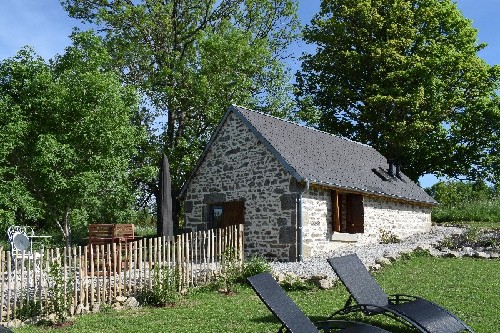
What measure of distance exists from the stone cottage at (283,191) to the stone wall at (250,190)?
0.09 ft

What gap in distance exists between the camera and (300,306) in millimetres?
8281

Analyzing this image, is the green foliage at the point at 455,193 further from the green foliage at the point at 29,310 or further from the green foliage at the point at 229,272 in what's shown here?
the green foliage at the point at 29,310

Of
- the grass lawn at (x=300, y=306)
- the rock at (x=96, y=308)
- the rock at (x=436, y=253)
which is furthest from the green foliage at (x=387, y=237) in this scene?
the rock at (x=96, y=308)

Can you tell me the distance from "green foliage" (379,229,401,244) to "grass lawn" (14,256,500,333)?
7.05m

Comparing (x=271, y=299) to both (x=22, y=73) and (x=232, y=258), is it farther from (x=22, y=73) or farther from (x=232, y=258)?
(x=22, y=73)

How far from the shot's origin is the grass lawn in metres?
7.04

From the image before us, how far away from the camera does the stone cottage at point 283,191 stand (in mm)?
14688

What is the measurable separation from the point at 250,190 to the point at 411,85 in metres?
17.0

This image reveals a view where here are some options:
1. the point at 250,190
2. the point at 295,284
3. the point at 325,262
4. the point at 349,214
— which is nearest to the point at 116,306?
the point at 295,284

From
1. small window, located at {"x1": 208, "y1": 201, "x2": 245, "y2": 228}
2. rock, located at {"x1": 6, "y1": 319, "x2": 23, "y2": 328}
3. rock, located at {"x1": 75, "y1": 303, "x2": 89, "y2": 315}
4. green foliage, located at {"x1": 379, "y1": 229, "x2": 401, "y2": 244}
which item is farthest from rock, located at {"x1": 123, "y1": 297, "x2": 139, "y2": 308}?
green foliage, located at {"x1": 379, "y1": 229, "x2": 401, "y2": 244}

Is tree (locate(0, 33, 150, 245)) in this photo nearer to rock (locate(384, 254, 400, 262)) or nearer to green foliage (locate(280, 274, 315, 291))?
green foliage (locate(280, 274, 315, 291))

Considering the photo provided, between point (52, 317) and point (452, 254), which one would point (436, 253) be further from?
point (52, 317)

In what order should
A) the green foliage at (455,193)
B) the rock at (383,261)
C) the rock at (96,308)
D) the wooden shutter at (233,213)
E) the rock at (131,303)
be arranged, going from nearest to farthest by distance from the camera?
the rock at (96,308)
the rock at (131,303)
the rock at (383,261)
the wooden shutter at (233,213)
the green foliage at (455,193)

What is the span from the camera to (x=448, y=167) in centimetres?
2980
